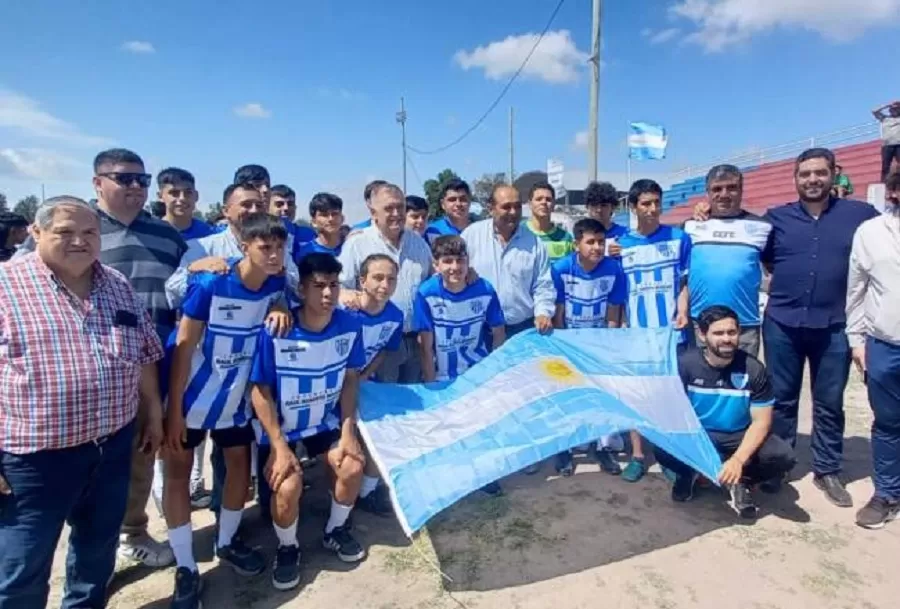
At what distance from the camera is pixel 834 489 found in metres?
4.12

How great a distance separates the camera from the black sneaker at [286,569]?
3197mm

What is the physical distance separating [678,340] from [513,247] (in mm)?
1449

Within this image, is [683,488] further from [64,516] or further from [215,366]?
[64,516]

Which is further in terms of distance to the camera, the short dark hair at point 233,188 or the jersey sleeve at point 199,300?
the short dark hair at point 233,188

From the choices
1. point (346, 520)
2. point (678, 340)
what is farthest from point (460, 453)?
point (678, 340)

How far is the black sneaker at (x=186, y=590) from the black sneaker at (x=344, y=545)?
748 millimetres

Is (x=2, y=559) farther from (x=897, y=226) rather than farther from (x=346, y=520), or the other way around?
(x=897, y=226)

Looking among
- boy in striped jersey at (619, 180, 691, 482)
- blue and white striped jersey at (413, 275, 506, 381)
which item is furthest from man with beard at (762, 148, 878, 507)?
blue and white striped jersey at (413, 275, 506, 381)

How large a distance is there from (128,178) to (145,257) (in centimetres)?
43

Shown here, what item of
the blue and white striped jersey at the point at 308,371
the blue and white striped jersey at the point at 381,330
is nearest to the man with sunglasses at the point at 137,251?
the blue and white striped jersey at the point at 308,371

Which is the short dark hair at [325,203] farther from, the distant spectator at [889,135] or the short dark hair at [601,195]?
the distant spectator at [889,135]

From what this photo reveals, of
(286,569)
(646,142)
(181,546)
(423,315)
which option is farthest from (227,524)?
(646,142)

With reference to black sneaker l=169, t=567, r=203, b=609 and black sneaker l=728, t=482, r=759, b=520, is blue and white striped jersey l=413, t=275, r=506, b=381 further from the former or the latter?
black sneaker l=169, t=567, r=203, b=609

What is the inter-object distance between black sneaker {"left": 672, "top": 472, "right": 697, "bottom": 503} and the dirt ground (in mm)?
72
